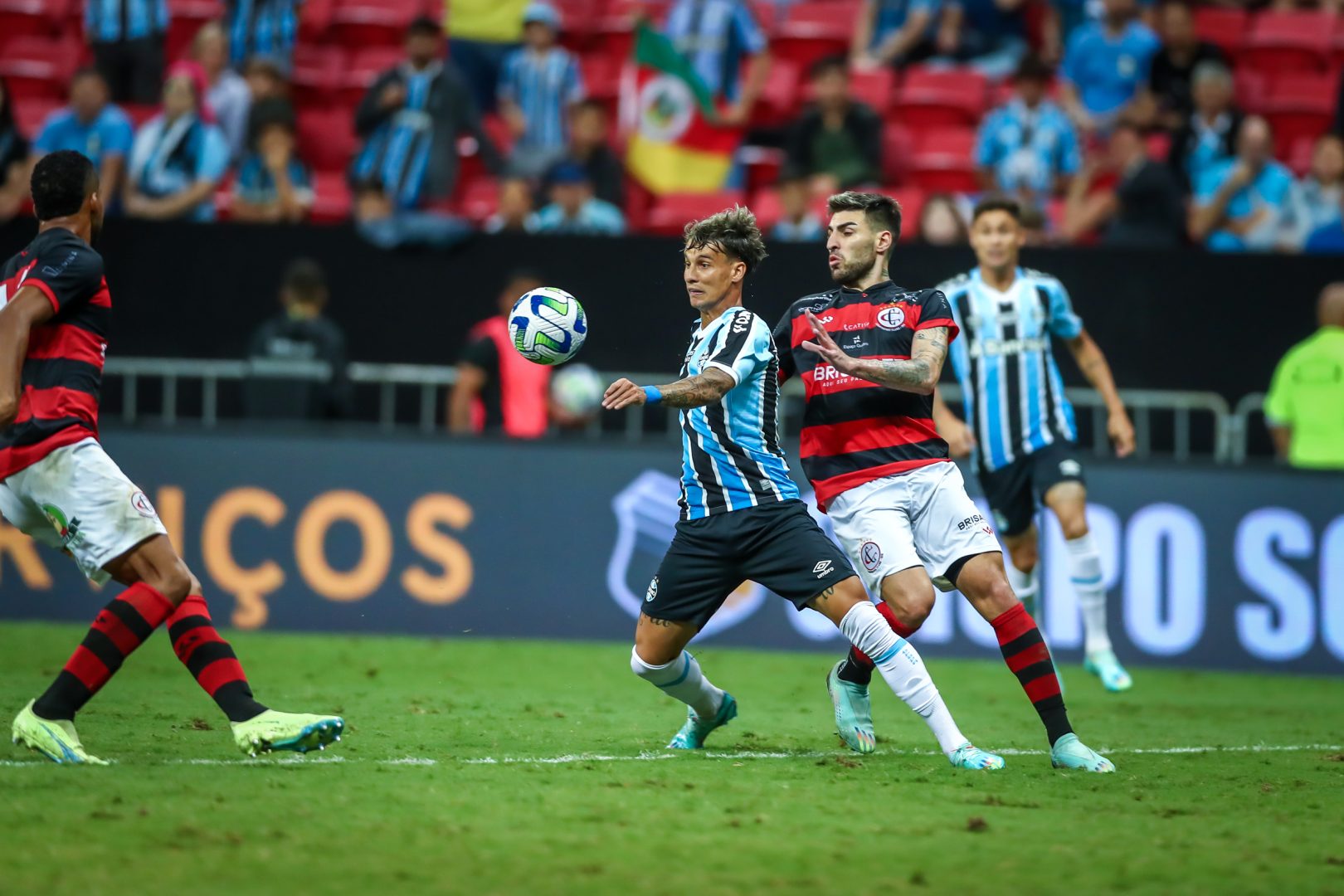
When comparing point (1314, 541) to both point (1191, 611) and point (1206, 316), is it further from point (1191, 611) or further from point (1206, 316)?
point (1206, 316)

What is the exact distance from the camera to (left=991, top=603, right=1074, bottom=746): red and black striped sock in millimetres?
6695

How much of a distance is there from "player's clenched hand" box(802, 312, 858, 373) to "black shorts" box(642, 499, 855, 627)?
660 millimetres

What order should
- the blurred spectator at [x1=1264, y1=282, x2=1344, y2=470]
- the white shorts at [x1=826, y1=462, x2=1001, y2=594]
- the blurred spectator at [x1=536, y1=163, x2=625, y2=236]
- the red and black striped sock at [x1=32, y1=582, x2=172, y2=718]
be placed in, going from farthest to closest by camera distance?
the blurred spectator at [x1=536, y1=163, x2=625, y2=236]
the blurred spectator at [x1=1264, y1=282, x2=1344, y2=470]
the white shorts at [x1=826, y1=462, x2=1001, y2=594]
the red and black striped sock at [x1=32, y1=582, x2=172, y2=718]

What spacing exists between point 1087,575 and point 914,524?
127 inches

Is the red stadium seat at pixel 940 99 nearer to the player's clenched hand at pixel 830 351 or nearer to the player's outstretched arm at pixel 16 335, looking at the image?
the player's clenched hand at pixel 830 351

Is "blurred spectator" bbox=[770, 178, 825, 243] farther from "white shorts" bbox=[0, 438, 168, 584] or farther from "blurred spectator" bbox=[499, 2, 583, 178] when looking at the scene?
"white shorts" bbox=[0, 438, 168, 584]

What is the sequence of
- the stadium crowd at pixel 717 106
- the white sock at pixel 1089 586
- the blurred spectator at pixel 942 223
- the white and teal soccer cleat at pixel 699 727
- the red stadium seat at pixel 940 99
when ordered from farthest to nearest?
the red stadium seat at pixel 940 99 < the stadium crowd at pixel 717 106 < the blurred spectator at pixel 942 223 < the white sock at pixel 1089 586 < the white and teal soccer cleat at pixel 699 727

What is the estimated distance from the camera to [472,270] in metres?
13.0

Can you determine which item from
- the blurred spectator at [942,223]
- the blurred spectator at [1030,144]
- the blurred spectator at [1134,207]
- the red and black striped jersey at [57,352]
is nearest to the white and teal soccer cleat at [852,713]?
the red and black striped jersey at [57,352]

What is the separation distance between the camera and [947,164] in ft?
48.9

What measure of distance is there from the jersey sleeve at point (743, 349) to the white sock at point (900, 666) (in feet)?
3.30

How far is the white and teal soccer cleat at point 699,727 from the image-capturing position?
7.07 metres

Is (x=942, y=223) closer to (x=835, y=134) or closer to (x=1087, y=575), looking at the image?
(x=835, y=134)

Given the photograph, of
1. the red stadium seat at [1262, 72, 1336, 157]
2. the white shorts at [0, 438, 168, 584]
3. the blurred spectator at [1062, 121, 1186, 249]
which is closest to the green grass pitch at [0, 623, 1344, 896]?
the white shorts at [0, 438, 168, 584]
